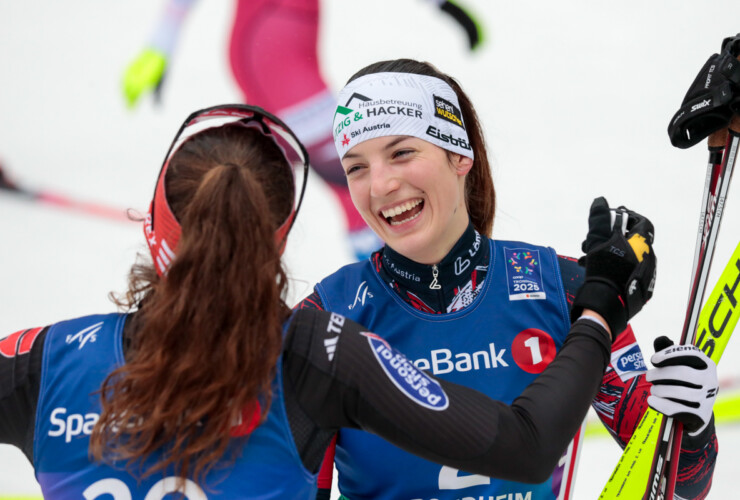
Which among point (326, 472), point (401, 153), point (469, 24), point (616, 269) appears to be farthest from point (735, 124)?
point (469, 24)

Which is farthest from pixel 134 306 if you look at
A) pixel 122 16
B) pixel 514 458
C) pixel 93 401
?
pixel 122 16

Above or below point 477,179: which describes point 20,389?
below

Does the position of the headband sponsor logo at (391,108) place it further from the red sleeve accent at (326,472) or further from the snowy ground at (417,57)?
the snowy ground at (417,57)

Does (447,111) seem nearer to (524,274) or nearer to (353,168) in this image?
(353,168)

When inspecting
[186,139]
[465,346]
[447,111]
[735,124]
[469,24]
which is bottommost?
[465,346]

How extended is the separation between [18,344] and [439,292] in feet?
2.91

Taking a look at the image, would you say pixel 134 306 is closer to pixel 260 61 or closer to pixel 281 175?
pixel 281 175

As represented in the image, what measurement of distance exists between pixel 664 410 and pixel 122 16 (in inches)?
167

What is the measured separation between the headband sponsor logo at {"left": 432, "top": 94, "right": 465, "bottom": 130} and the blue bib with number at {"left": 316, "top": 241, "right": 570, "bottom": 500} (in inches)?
13.4

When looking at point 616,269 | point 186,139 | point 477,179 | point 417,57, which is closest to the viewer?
point 186,139

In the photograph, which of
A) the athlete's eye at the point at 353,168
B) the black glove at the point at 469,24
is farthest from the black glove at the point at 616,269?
the black glove at the point at 469,24

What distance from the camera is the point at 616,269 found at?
1.52 meters

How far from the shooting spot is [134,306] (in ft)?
4.37

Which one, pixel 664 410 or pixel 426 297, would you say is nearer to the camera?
pixel 664 410
